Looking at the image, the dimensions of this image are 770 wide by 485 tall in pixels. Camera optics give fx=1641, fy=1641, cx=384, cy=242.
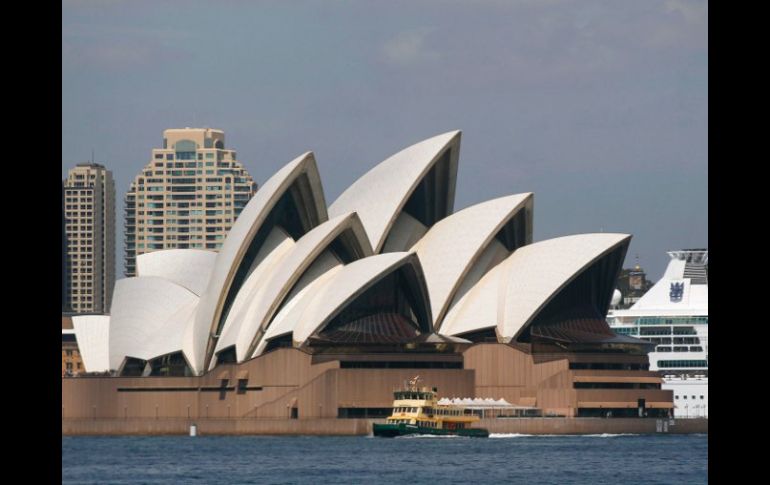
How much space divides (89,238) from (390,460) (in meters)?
138

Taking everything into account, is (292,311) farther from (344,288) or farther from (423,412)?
(423,412)

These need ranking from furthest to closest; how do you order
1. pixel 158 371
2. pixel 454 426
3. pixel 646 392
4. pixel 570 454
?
pixel 158 371 → pixel 646 392 → pixel 454 426 → pixel 570 454

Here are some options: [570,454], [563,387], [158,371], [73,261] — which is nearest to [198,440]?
[158,371]

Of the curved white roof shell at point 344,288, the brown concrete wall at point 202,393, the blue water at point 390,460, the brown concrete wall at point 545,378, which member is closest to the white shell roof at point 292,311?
the curved white roof shell at point 344,288

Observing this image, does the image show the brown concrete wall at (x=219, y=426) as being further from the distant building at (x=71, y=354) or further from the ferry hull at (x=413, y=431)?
the distant building at (x=71, y=354)

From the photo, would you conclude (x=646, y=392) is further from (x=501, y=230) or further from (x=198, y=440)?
(x=198, y=440)

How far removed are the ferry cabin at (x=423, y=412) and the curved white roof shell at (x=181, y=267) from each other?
1743 cm

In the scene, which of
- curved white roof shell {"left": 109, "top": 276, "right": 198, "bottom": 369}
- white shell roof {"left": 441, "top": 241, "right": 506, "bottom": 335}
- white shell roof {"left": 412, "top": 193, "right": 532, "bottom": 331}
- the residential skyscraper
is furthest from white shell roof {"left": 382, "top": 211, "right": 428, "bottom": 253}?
the residential skyscraper

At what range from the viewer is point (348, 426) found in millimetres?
68938

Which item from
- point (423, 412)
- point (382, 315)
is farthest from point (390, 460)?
point (382, 315)

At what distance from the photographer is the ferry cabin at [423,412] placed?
6700 centimetres

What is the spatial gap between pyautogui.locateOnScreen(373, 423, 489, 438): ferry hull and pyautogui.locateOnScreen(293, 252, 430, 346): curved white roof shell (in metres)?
5.96
